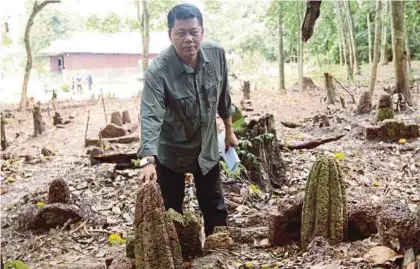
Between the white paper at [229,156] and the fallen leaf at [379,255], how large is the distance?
1.26 meters

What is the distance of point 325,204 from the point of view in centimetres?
261

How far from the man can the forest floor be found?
61 centimetres

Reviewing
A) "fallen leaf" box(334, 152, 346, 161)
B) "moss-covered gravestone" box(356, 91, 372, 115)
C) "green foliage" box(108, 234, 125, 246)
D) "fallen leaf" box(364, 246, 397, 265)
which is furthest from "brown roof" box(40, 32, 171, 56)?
"fallen leaf" box(364, 246, 397, 265)

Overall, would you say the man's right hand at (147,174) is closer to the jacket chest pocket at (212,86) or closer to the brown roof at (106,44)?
the jacket chest pocket at (212,86)

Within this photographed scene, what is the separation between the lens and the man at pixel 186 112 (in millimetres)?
2867

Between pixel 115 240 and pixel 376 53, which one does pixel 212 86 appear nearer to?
pixel 115 240

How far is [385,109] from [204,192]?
472 cm

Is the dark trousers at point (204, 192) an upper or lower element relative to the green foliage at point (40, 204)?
upper

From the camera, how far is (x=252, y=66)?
24.9m

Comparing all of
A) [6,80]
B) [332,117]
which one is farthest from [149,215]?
[6,80]

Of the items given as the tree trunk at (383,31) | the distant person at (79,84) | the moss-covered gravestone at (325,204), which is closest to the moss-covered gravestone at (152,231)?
the moss-covered gravestone at (325,204)

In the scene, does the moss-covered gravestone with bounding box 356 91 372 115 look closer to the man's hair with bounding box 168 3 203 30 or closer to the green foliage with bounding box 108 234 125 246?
the green foliage with bounding box 108 234 125 246

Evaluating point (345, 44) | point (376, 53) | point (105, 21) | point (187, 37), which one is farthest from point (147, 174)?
point (345, 44)

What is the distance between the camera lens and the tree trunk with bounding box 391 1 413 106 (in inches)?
351
